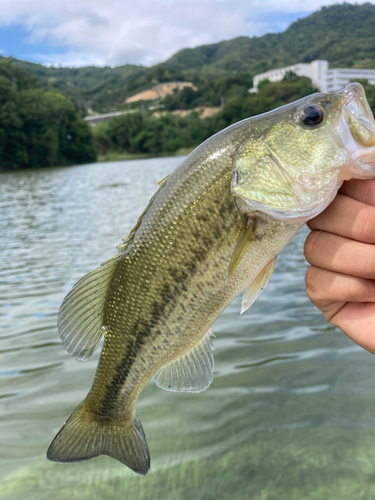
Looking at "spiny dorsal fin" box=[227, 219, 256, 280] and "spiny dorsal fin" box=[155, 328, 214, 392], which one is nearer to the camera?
"spiny dorsal fin" box=[227, 219, 256, 280]

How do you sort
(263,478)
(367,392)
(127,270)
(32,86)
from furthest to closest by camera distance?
1. (32,86)
2. (367,392)
3. (263,478)
4. (127,270)

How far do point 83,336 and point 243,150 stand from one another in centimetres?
120

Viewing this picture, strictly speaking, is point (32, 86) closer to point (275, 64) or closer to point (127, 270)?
point (127, 270)

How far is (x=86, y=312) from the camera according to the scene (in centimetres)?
201

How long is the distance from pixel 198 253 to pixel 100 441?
109 cm

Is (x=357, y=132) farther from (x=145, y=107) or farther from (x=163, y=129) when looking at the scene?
(x=145, y=107)

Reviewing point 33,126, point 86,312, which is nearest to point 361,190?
point 86,312

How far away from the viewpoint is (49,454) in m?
1.86

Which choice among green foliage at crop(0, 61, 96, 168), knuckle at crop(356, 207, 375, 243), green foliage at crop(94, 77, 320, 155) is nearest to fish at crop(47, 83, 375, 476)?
knuckle at crop(356, 207, 375, 243)

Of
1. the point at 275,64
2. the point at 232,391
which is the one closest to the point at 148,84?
the point at 275,64

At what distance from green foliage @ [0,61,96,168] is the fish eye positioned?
230 ft

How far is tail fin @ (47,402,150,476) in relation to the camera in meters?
1.92

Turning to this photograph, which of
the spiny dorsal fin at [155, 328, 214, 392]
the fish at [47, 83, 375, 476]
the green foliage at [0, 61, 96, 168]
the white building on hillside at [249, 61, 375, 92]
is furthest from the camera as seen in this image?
the white building on hillside at [249, 61, 375, 92]

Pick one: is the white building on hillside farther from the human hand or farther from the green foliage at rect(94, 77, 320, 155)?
the human hand
